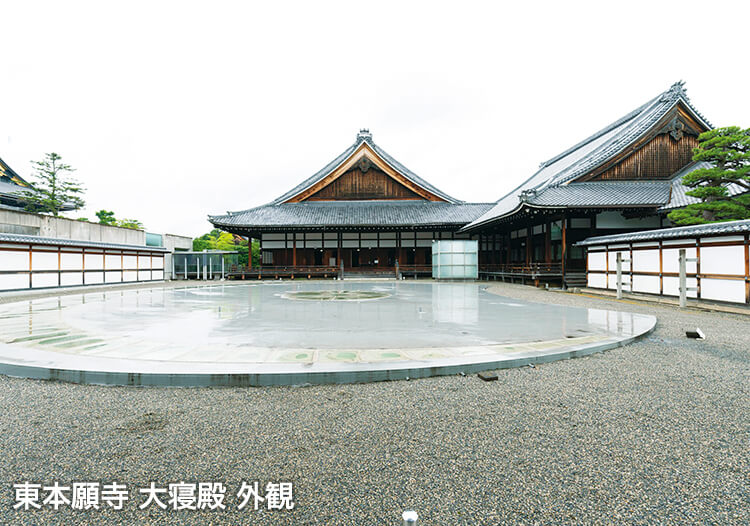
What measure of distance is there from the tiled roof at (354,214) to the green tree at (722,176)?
1460cm

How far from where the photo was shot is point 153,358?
4531mm

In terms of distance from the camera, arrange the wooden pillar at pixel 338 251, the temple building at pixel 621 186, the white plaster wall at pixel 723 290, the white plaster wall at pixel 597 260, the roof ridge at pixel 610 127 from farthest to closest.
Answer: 1. the wooden pillar at pixel 338 251
2. the roof ridge at pixel 610 127
3. the temple building at pixel 621 186
4. the white plaster wall at pixel 597 260
5. the white plaster wall at pixel 723 290

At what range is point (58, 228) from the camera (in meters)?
26.9

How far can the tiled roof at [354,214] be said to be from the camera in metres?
27.7

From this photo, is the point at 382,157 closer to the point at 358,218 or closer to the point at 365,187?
the point at 365,187

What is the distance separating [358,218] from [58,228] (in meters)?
22.8

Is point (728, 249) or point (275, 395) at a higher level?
point (728, 249)

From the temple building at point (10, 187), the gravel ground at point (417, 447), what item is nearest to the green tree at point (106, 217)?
the temple building at point (10, 187)

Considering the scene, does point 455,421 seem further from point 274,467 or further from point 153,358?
point 153,358

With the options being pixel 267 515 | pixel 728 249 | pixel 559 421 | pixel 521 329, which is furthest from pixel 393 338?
pixel 728 249

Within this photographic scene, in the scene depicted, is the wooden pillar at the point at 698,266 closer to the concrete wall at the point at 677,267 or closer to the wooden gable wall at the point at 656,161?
the concrete wall at the point at 677,267

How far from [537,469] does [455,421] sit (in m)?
0.79

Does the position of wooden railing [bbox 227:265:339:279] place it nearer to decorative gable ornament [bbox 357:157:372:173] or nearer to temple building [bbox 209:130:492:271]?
temple building [bbox 209:130:492:271]

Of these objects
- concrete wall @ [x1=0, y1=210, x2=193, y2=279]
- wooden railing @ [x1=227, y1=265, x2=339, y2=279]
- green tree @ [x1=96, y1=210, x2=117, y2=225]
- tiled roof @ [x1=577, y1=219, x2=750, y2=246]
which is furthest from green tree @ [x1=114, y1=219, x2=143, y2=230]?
tiled roof @ [x1=577, y1=219, x2=750, y2=246]
